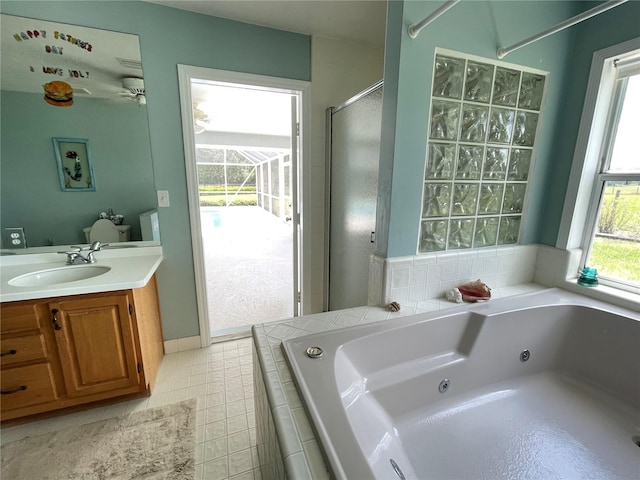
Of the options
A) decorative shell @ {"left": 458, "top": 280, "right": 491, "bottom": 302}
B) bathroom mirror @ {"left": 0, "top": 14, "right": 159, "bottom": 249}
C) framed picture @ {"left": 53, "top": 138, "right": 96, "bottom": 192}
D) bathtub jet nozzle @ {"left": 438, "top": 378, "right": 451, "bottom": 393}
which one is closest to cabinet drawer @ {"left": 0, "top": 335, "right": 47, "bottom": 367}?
bathroom mirror @ {"left": 0, "top": 14, "right": 159, "bottom": 249}

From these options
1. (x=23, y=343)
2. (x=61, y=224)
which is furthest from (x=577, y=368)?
(x=61, y=224)

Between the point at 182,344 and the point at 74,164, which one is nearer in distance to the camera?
the point at 74,164

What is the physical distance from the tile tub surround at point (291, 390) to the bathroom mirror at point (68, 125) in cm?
139

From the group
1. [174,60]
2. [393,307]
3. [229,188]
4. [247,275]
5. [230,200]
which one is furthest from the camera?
[230,200]

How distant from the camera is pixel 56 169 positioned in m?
1.70

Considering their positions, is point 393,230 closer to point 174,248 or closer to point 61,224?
point 174,248

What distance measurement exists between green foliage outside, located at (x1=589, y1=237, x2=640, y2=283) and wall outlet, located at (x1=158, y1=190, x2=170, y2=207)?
270 centimetres

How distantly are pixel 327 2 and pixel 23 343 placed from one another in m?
2.47

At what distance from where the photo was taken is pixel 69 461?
1.30 m

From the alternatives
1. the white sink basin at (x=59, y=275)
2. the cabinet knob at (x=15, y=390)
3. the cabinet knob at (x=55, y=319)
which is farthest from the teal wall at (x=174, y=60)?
the cabinet knob at (x=15, y=390)

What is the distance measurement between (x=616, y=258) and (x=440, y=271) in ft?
3.22

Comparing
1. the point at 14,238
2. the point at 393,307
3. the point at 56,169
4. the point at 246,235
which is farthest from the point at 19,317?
the point at 246,235

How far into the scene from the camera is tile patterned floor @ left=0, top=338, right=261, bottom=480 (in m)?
1.32

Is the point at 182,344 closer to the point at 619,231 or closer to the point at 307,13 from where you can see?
the point at 307,13
